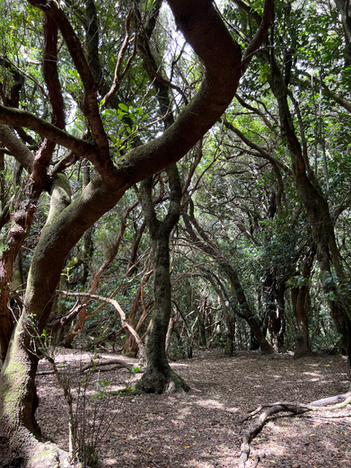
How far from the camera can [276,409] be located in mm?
3297

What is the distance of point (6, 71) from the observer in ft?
14.3

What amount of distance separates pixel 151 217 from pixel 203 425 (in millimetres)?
3079

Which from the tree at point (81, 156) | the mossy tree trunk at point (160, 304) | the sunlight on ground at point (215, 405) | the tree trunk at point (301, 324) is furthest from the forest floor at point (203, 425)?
the tree trunk at point (301, 324)

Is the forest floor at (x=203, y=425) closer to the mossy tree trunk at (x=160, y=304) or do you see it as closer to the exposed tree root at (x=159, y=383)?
the exposed tree root at (x=159, y=383)

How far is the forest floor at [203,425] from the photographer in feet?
7.96

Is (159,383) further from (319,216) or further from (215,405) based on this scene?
(319,216)

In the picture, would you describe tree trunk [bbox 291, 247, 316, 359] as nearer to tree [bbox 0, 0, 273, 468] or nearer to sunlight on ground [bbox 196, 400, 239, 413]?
sunlight on ground [bbox 196, 400, 239, 413]

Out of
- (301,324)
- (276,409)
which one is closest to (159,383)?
(276,409)

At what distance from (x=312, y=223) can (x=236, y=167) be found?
583 centimetres

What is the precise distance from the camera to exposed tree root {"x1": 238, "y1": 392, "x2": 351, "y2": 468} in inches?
105

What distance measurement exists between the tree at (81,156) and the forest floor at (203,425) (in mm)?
399

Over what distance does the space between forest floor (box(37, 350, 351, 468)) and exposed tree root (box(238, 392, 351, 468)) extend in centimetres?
6

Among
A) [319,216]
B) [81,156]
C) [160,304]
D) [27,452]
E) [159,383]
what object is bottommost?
[27,452]

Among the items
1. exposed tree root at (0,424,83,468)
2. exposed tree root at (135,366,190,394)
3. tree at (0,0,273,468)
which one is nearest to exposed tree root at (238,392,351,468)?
exposed tree root at (135,366,190,394)
